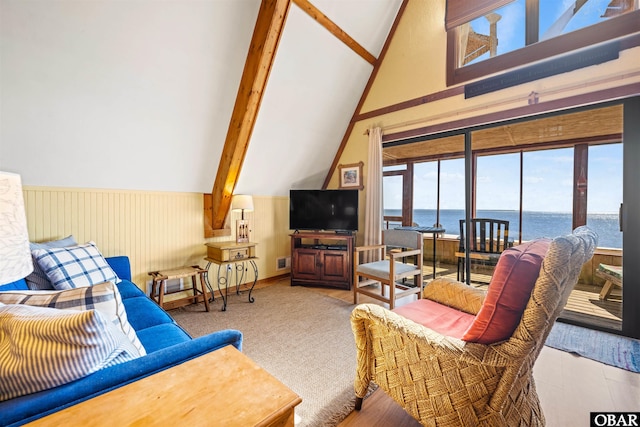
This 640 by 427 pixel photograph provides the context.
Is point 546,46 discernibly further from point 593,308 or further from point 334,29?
point 593,308

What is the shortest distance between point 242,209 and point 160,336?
1.88 m

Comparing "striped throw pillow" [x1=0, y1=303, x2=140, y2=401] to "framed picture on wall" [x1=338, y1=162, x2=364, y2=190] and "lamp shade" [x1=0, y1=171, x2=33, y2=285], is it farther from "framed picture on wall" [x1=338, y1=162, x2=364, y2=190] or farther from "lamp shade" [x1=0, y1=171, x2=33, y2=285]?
"framed picture on wall" [x1=338, y1=162, x2=364, y2=190]

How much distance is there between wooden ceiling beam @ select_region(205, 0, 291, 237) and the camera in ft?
7.38

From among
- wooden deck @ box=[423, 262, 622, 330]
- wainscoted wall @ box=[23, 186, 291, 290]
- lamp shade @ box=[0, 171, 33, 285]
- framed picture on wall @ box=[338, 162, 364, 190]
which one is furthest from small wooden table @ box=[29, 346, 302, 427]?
framed picture on wall @ box=[338, 162, 364, 190]

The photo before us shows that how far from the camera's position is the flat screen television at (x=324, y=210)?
3.76 metres

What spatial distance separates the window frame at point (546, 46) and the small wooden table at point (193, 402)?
340cm

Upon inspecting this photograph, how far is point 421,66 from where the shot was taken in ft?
10.7

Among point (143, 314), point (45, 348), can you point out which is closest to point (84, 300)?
point (45, 348)

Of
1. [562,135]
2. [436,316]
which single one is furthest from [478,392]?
[562,135]

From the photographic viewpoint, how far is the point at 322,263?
3.67 metres

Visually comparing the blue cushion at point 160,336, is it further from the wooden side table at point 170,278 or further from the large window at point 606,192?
the large window at point 606,192

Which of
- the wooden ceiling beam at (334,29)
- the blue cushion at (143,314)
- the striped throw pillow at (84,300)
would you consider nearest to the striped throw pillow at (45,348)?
the striped throw pillow at (84,300)

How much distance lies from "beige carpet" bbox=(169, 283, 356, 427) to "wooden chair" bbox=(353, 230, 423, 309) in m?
0.41

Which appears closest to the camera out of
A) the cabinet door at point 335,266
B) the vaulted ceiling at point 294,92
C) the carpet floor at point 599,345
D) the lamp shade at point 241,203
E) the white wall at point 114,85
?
the white wall at point 114,85
